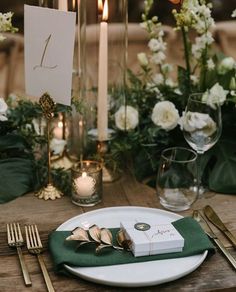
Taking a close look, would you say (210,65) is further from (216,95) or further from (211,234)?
(211,234)

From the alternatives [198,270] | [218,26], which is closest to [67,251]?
[198,270]

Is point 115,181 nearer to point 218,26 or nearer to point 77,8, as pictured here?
point 77,8

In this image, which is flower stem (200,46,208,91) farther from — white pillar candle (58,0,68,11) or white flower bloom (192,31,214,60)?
white pillar candle (58,0,68,11)

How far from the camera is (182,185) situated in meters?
1.16

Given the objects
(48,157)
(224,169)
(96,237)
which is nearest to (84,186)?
(48,157)

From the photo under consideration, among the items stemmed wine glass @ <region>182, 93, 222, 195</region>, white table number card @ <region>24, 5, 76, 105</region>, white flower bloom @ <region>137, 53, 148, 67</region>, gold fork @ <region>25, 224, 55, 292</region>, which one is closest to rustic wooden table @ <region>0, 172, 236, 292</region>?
gold fork @ <region>25, 224, 55, 292</region>

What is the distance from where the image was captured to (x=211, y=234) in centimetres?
106

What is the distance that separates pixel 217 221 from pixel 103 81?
1.32 ft

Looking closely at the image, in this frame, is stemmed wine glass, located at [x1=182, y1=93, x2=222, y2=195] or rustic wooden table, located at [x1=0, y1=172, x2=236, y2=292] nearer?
rustic wooden table, located at [x1=0, y1=172, x2=236, y2=292]

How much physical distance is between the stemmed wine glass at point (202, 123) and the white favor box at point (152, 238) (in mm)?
249

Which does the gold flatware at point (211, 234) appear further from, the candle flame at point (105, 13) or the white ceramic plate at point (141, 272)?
the candle flame at point (105, 13)

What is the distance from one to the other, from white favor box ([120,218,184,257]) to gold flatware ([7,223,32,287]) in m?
0.18

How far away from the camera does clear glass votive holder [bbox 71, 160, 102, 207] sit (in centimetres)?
117

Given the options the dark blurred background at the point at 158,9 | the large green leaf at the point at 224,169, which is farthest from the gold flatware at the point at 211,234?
the dark blurred background at the point at 158,9
